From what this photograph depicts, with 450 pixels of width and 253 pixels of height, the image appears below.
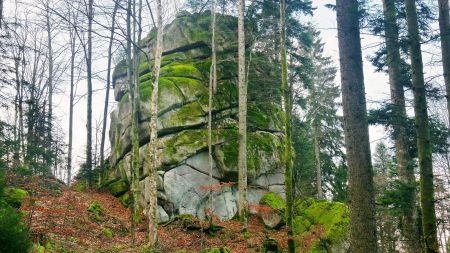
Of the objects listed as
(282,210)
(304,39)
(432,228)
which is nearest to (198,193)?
(282,210)

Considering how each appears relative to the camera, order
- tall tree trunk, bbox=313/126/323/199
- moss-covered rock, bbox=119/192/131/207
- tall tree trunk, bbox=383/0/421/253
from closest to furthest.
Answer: tall tree trunk, bbox=383/0/421/253 → moss-covered rock, bbox=119/192/131/207 → tall tree trunk, bbox=313/126/323/199

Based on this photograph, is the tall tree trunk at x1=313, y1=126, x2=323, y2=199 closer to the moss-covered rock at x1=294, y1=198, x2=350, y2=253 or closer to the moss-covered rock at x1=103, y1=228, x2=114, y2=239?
the moss-covered rock at x1=294, y1=198, x2=350, y2=253

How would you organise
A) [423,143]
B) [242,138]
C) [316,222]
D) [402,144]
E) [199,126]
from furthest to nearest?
[199,126] → [242,138] → [316,222] → [402,144] → [423,143]

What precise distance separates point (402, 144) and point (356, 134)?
658cm

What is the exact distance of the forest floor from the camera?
379 inches

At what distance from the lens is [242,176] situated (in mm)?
14906

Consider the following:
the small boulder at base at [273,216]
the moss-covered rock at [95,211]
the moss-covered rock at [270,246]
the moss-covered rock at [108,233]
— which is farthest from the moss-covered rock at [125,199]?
the moss-covered rock at [270,246]

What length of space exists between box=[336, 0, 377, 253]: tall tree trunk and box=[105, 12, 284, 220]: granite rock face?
9.40 meters

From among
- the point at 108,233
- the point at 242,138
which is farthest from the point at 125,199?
the point at 242,138

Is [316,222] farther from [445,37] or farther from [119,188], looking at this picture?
[119,188]

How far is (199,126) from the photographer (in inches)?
734

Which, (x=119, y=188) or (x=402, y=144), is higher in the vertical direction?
(x=402, y=144)

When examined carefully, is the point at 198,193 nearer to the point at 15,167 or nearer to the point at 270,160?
the point at 270,160

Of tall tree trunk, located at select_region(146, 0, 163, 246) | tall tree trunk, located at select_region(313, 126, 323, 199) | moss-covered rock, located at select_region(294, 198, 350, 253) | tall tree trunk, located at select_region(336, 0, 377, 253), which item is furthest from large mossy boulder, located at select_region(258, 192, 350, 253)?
tall tree trunk, located at select_region(336, 0, 377, 253)
